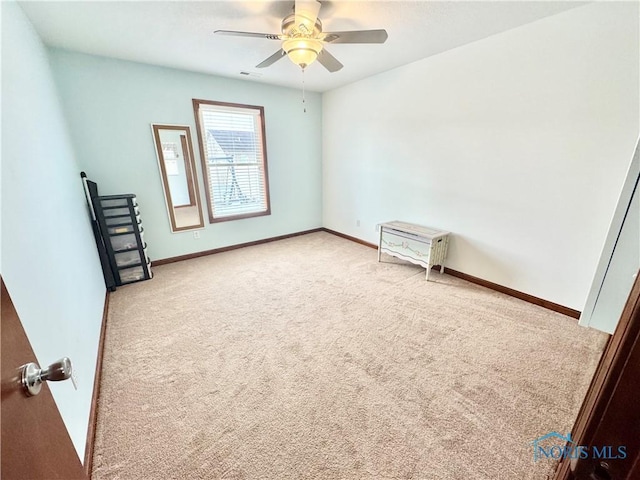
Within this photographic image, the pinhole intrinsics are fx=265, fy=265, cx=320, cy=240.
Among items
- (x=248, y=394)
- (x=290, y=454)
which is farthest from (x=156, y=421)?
(x=290, y=454)

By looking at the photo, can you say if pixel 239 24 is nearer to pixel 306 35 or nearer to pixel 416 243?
pixel 306 35

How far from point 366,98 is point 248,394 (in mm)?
3794

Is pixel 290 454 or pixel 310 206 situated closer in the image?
pixel 290 454

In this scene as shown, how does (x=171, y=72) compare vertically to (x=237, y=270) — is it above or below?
above

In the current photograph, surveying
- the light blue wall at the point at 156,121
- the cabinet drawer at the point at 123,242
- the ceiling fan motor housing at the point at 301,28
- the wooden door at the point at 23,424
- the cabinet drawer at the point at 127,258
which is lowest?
the cabinet drawer at the point at 127,258

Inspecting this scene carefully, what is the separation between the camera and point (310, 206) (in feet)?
16.1

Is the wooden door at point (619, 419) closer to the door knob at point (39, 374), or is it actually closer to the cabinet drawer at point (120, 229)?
the door knob at point (39, 374)

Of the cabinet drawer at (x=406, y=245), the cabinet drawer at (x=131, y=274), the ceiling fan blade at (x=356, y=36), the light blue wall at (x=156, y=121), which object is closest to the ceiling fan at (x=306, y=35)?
the ceiling fan blade at (x=356, y=36)

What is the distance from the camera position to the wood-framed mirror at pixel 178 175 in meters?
3.34

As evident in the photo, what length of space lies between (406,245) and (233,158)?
275cm

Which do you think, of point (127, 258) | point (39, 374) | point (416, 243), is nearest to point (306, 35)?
point (39, 374)

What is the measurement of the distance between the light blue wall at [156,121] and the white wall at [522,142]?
52.9 inches

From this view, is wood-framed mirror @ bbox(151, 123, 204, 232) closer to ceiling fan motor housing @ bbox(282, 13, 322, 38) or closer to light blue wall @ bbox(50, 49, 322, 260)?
light blue wall @ bbox(50, 49, 322, 260)

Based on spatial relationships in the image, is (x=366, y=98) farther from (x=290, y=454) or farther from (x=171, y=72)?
(x=290, y=454)
